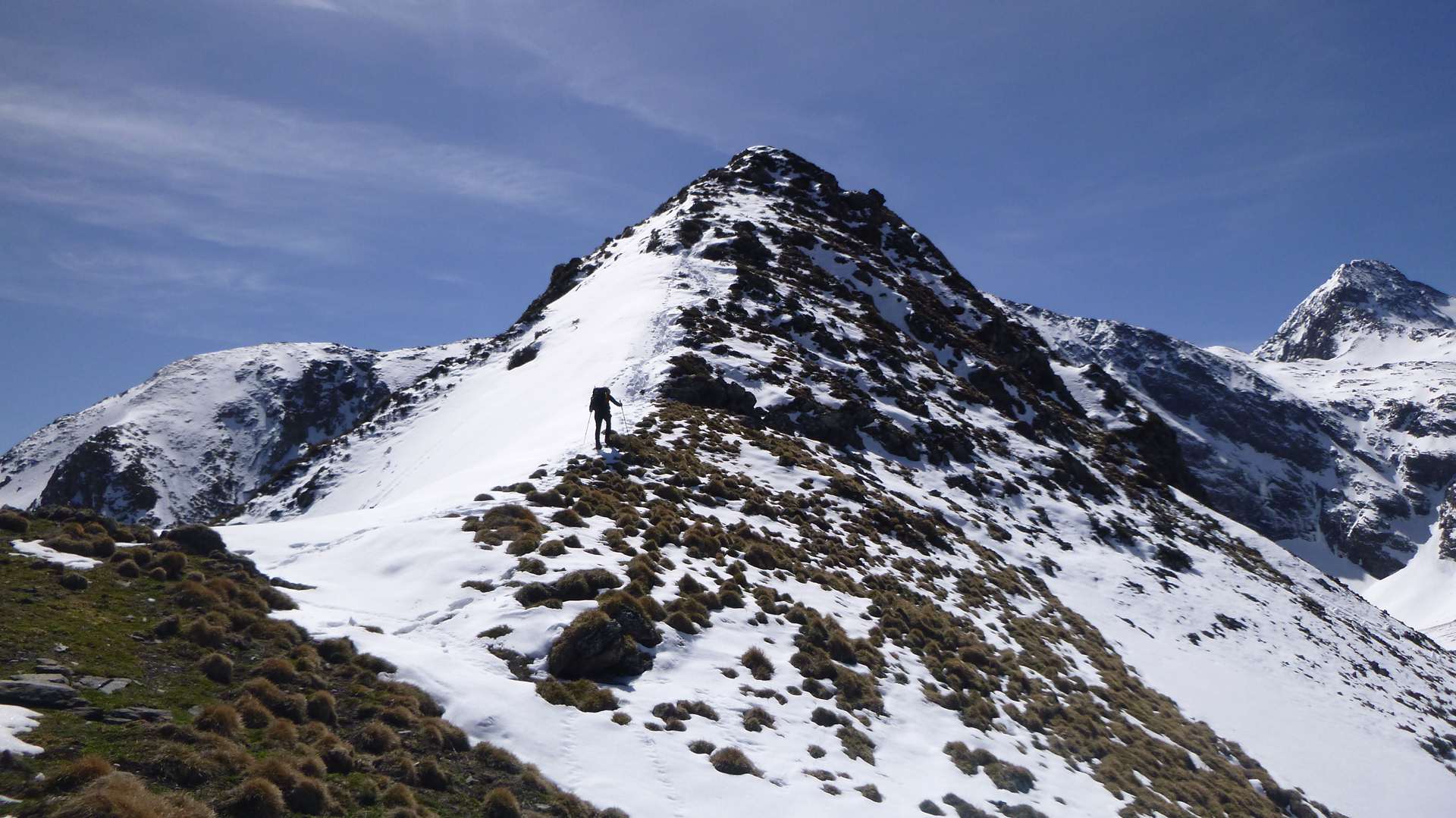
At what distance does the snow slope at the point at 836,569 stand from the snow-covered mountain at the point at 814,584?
115mm

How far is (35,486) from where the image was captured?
158 metres

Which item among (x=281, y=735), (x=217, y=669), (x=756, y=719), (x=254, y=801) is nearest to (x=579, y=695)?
(x=756, y=719)

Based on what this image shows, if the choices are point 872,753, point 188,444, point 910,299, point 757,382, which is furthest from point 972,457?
point 188,444

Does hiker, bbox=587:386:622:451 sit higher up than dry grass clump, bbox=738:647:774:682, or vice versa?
hiker, bbox=587:386:622:451

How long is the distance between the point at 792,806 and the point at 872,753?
9.55 feet

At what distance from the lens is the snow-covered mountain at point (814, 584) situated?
493 inches

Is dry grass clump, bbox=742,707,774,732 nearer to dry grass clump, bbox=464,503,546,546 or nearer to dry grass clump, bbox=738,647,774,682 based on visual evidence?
dry grass clump, bbox=738,647,774,682

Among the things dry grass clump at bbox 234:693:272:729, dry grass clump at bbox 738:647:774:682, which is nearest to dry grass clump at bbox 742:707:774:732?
dry grass clump at bbox 738:647:774:682

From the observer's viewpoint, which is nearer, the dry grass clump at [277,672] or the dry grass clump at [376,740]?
the dry grass clump at [376,740]

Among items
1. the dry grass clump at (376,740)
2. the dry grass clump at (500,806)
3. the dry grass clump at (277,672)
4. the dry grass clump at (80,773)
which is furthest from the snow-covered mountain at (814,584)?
the dry grass clump at (80,773)

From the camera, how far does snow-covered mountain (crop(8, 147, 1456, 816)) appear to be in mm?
12516

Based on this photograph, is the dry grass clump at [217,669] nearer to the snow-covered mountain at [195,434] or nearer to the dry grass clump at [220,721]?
the dry grass clump at [220,721]

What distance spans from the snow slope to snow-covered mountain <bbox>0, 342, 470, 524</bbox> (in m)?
105

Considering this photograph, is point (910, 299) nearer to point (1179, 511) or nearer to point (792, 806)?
point (1179, 511)
